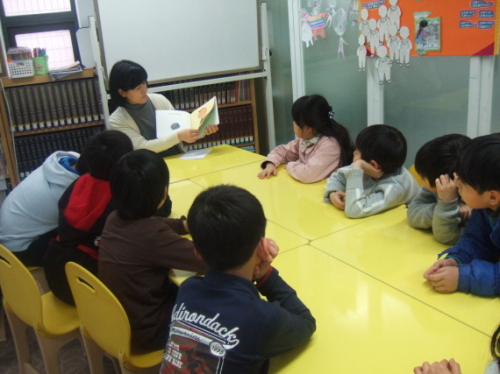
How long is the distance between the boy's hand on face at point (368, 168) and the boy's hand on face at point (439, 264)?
0.62m

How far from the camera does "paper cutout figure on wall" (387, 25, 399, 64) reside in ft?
9.35

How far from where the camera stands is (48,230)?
2.19 m

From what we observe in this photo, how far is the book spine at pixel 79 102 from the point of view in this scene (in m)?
3.93

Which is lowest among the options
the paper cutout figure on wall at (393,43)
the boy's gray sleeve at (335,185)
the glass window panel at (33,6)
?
the boy's gray sleeve at (335,185)

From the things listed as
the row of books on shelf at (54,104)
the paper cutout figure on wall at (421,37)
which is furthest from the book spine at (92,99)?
the paper cutout figure on wall at (421,37)

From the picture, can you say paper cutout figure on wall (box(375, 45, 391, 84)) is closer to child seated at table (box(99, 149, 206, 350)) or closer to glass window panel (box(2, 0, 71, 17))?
child seated at table (box(99, 149, 206, 350))

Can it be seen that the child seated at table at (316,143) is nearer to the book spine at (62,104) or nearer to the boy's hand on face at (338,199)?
the boy's hand on face at (338,199)

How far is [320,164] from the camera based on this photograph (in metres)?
2.43

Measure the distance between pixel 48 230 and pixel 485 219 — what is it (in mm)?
1801

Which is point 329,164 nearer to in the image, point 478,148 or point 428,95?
point 428,95

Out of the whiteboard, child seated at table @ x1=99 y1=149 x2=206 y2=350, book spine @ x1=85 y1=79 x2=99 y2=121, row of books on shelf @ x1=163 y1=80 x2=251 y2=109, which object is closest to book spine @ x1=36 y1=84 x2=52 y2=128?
book spine @ x1=85 y1=79 x2=99 y2=121

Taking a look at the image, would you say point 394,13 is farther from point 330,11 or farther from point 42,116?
point 42,116

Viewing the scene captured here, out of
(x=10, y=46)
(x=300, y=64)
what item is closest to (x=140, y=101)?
(x=300, y=64)

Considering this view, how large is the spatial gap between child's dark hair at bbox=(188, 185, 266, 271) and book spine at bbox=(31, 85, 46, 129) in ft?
10.6
